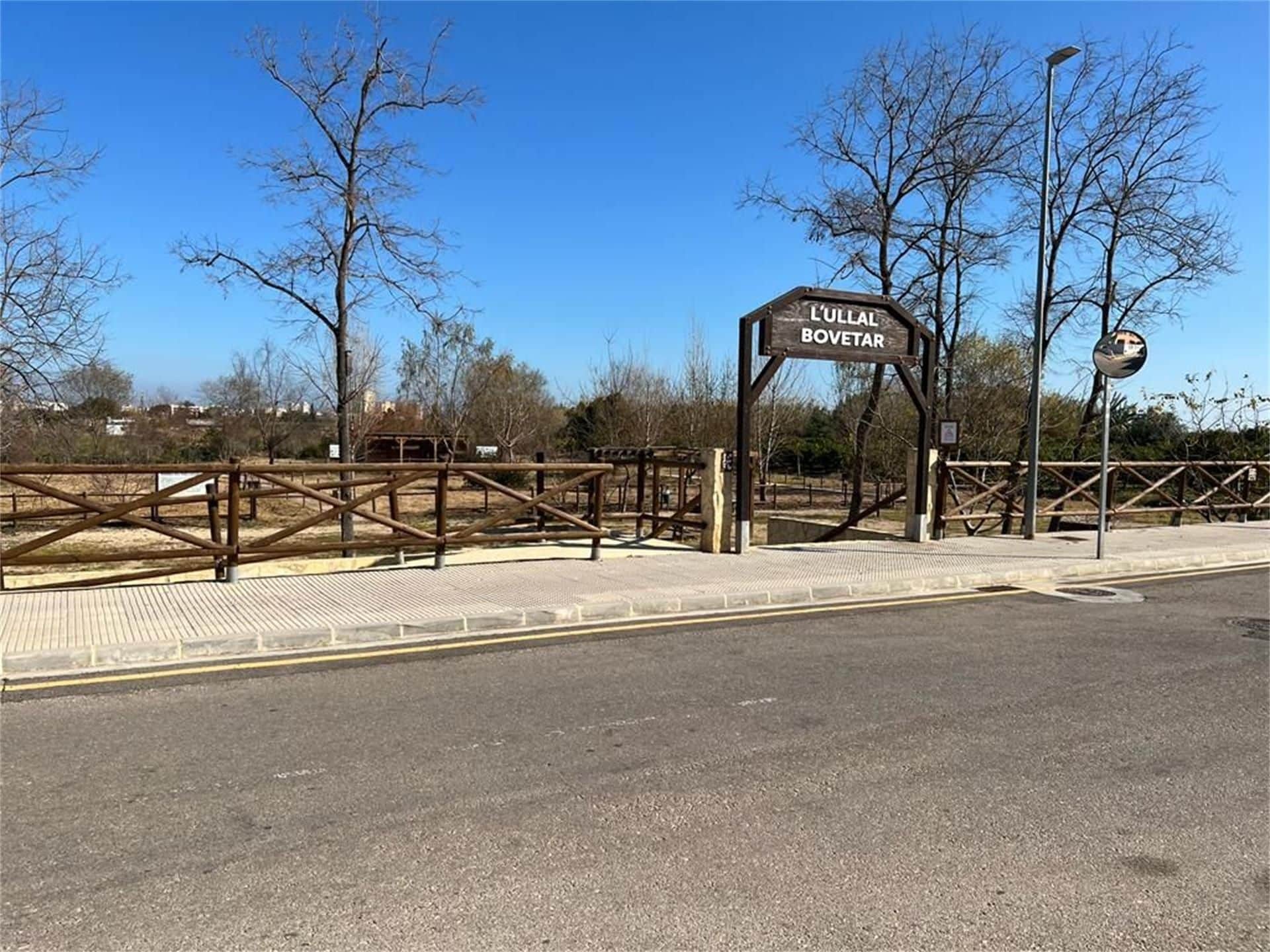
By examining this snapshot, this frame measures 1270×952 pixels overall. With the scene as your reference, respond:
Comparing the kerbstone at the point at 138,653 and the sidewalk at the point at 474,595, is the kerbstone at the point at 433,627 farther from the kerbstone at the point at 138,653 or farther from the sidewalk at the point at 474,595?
the kerbstone at the point at 138,653

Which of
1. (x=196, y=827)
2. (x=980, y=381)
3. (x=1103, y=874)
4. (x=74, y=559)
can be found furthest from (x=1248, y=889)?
(x=980, y=381)

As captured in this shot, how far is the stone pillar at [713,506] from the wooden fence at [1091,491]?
4.05 metres

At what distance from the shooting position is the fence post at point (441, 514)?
9.94m

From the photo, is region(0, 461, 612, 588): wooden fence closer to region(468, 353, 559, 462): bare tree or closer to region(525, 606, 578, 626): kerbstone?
region(525, 606, 578, 626): kerbstone

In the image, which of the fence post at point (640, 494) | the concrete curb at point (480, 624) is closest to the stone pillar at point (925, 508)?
the concrete curb at point (480, 624)

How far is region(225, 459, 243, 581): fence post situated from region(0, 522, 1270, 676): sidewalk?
0.74 ft

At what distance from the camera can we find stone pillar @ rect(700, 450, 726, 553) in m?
12.2

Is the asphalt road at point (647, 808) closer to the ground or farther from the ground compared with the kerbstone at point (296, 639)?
closer to the ground

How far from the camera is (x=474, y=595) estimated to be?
28.3 ft

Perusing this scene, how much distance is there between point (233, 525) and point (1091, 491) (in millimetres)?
15690

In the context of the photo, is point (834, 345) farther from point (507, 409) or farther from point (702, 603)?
point (507, 409)

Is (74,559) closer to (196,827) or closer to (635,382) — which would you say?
(196,827)

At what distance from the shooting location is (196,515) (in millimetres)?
29594

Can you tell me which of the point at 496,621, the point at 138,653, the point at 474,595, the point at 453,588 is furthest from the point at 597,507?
the point at 138,653
